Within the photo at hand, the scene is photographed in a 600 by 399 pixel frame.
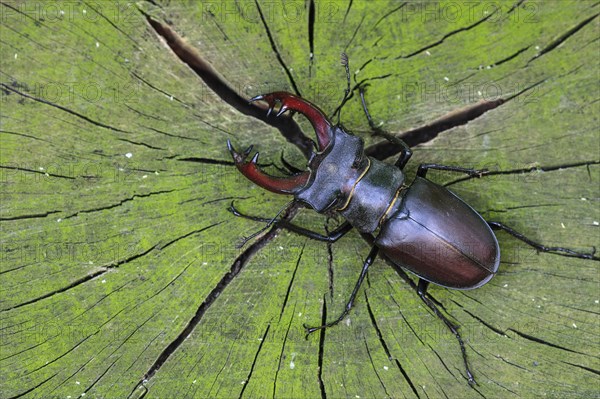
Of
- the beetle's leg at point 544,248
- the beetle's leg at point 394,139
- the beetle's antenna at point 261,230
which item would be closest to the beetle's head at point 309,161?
the beetle's antenna at point 261,230

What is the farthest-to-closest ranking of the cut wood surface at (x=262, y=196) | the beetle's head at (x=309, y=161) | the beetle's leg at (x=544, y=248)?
the beetle's leg at (x=544, y=248) → the cut wood surface at (x=262, y=196) → the beetle's head at (x=309, y=161)

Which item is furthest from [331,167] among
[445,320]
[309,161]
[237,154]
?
[445,320]

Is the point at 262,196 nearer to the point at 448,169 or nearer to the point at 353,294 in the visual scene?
the point at 353,294

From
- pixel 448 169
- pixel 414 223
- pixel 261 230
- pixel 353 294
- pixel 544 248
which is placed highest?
pixel 448 169

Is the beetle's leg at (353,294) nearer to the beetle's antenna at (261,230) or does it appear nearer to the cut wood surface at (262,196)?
the cut wood surface at (262,196)

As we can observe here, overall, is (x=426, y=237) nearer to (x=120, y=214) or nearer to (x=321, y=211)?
(x=321, y=211)
